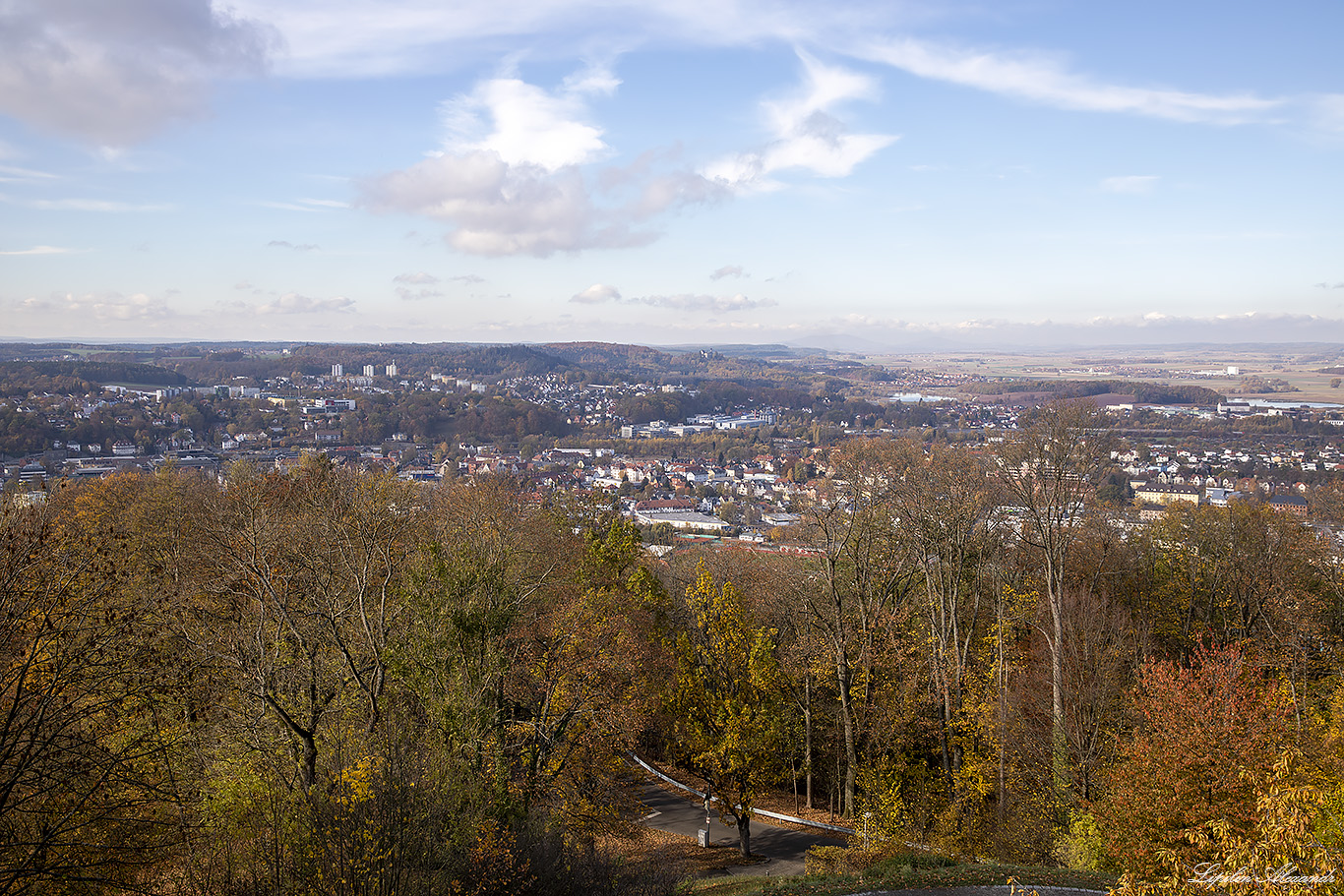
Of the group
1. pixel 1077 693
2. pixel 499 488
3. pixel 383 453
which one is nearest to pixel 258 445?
pixel 383 453

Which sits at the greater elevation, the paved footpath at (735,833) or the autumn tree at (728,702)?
the autumn tree at (728,702)

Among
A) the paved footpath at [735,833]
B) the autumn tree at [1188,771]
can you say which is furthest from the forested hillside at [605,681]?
the paved footpath at [735,833]

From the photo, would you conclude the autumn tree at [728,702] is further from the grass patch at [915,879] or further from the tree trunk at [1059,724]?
the tree trunk at [1059,724]

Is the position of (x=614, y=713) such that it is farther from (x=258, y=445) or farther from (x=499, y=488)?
(x=258, y=445)

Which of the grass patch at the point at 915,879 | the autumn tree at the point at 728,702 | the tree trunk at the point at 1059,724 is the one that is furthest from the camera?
the autumn tree at the point at 728,702

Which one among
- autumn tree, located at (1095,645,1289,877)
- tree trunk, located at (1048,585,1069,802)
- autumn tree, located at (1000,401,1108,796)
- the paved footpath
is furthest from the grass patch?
autumn tree, located at (1000,401,1108,796)

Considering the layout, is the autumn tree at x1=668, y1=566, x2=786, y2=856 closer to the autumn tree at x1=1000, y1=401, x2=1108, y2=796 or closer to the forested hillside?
the forested hillside
